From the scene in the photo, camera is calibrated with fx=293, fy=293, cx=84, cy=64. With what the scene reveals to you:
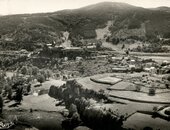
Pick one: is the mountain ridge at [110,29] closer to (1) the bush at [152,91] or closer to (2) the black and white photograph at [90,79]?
(2) the black and white photograph at [90,79]

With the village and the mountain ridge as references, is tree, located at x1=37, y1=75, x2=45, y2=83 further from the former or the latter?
the mountain ridge

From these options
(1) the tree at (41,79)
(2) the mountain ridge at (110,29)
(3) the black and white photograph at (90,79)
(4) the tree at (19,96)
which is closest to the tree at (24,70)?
(3) the black and white photograph at (90,79)

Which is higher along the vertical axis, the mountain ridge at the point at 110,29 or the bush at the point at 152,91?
the mountain ridge at the point at 110,29

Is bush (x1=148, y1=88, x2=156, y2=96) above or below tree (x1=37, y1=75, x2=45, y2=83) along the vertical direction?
above

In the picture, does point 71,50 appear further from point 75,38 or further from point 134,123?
point 134,123

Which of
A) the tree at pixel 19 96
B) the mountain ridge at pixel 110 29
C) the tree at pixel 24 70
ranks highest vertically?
the mountain ridge at pixel 110 29

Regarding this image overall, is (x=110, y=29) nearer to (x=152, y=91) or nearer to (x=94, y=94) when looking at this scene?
(x=94, y=94)

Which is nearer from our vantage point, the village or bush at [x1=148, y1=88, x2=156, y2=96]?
the village

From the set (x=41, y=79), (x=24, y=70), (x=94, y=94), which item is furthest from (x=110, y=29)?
(x=94, y=94)

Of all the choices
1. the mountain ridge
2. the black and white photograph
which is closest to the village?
the black and white photograph
